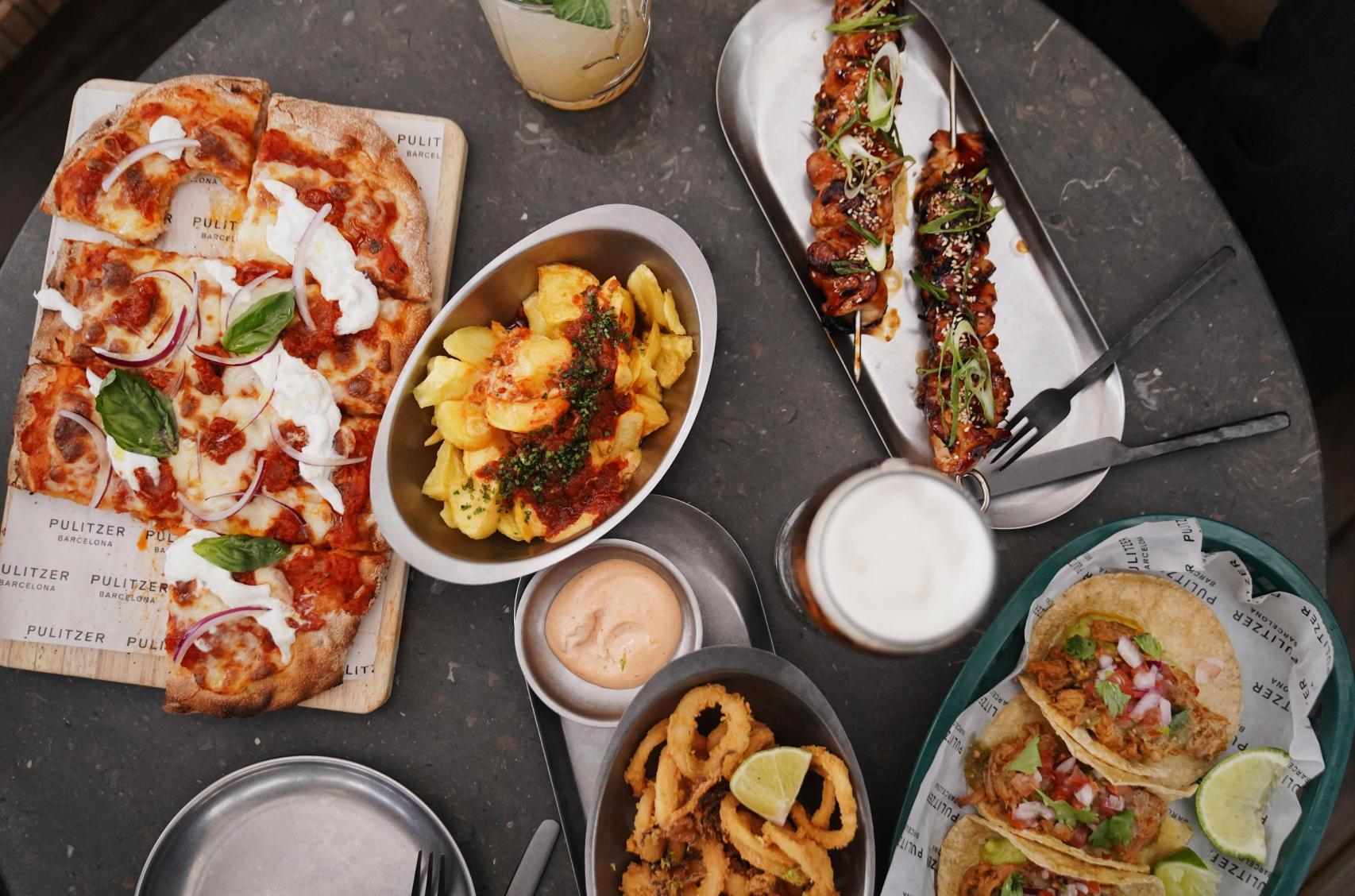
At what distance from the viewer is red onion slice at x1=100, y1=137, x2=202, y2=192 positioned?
272 cm

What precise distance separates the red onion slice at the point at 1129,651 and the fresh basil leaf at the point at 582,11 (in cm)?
239

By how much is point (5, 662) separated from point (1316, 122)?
4.81 meters

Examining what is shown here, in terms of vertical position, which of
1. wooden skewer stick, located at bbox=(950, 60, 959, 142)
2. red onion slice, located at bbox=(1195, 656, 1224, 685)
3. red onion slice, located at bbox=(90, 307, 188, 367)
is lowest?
red onion slice, located at bbox=(1195, 656, 1224, 685)

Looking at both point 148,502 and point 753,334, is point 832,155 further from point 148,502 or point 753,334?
point 148,502

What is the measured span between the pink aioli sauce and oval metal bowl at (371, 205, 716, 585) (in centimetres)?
23

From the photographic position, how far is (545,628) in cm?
273

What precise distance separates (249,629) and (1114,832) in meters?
2.78

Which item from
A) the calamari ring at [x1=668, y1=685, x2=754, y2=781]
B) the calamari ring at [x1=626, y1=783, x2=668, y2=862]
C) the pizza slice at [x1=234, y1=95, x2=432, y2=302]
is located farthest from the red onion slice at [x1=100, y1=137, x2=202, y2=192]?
the calamari ring at [x1=626, y1=783, x2=668, y2=862]

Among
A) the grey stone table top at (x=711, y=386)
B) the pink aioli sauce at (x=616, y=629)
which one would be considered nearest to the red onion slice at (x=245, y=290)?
the grey stone table top at (x=711, y=386)

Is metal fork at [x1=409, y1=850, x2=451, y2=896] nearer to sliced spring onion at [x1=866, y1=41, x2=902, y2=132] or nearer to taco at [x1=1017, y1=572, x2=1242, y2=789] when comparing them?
taco at [x1=1017, y1=572, x2=1242, y2=789]

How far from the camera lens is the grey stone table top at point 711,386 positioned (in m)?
2.86

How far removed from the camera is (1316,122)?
9.43ft

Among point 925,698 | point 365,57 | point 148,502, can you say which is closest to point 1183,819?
point 925,698

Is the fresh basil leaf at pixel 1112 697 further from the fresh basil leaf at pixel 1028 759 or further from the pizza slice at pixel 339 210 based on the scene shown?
the pizza slice at pixel 339 210
